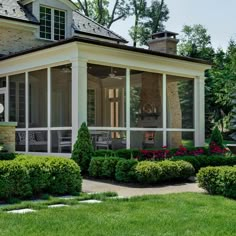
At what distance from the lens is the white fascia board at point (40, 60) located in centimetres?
1269

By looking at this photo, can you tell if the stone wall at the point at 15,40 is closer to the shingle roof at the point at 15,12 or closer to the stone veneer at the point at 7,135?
the shingle roof at the point at 15,12

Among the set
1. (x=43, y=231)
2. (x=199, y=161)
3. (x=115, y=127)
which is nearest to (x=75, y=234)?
(x=43, y=231)

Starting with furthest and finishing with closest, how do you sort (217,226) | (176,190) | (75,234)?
(176,190) → (217,226) → (75,234)

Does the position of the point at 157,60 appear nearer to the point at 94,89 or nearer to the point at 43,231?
the point at 94,89

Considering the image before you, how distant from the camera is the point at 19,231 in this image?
5395 millimetres

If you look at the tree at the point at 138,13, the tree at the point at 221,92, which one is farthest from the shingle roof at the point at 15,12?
the tree at the point at 138,13

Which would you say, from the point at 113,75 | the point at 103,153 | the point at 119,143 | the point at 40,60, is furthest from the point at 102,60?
the point at 103,153

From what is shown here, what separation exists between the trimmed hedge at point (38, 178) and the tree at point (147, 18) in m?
34.8

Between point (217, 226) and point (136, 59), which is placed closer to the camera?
point (217, 226)

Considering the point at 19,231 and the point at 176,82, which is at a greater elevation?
the point at 176,82

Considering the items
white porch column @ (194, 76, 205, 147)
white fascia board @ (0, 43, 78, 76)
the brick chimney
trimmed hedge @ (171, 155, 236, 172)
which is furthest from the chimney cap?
trimmed hedge @ (171, 155, 236, 172)

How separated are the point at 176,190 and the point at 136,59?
5832 mm

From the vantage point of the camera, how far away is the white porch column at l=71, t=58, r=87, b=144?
12383 millimetres

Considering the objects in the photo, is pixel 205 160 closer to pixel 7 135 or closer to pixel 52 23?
pixel 7 135
